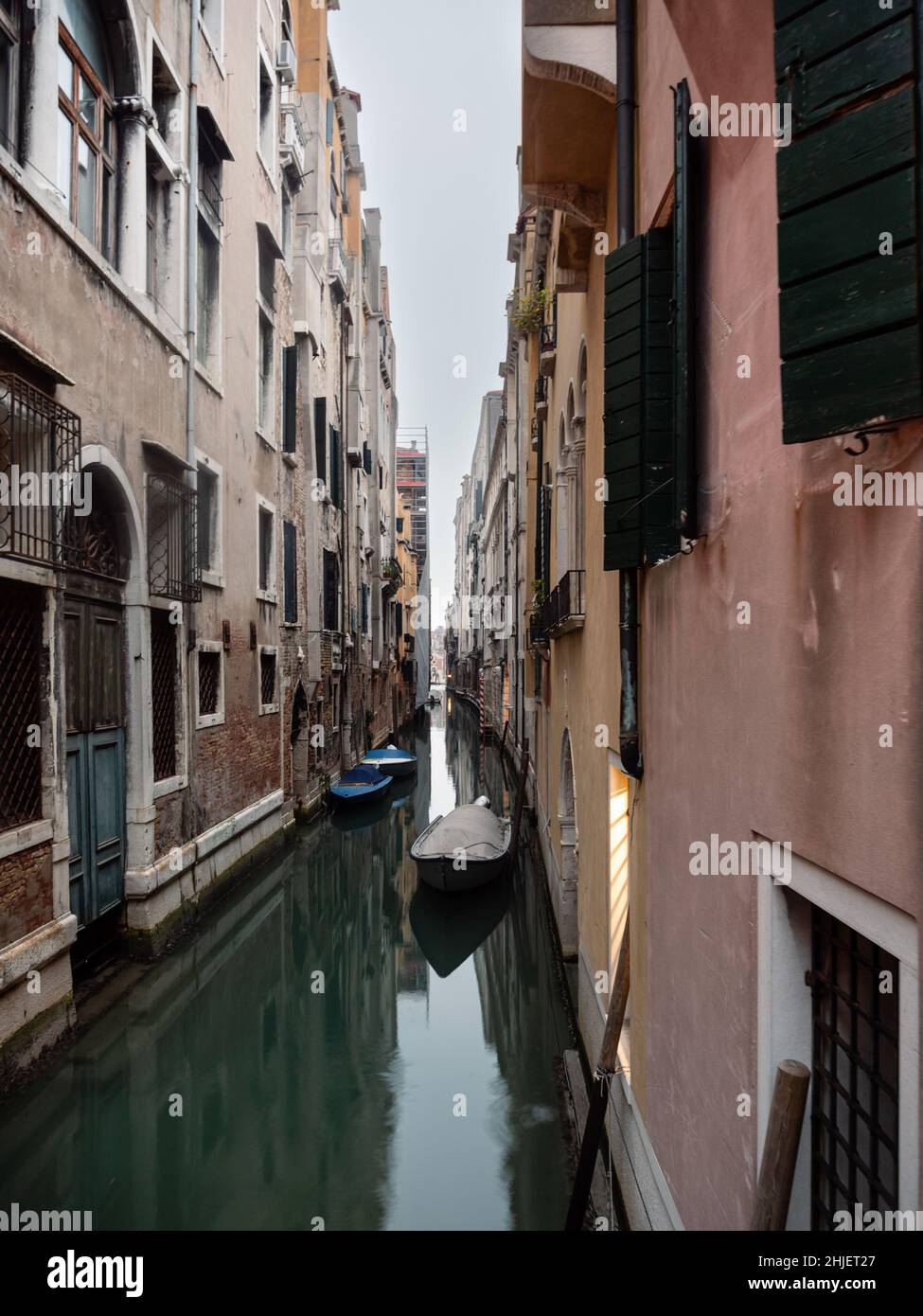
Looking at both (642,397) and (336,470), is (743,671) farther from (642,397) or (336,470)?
(336,470)

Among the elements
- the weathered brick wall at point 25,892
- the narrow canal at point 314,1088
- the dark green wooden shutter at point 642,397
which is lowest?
the narrow canal at point 314,1088

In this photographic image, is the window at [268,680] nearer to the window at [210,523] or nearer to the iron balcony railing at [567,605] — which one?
the window at [210,523]

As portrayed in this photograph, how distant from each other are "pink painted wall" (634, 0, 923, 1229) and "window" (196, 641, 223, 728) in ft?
25.1

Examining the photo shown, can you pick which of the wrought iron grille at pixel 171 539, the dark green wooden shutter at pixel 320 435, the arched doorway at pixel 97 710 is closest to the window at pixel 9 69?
the arched doorway at pixel 97 710

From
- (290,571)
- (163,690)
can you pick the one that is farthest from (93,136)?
(290,571)

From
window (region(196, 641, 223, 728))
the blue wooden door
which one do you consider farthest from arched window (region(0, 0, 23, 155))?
window (region(196, 641, 223, 728))

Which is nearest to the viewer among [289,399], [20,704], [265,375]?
[20,704]

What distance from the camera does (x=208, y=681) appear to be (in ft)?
35.6

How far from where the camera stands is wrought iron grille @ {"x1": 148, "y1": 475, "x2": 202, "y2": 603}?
29.0ft

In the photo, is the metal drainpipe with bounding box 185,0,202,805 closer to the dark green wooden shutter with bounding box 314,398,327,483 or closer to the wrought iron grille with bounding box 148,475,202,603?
the wrought iron grille with bounding box 148,475,202,603

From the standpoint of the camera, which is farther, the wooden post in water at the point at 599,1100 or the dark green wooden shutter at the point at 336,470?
the dark green wooden shutter at the point at 336,470

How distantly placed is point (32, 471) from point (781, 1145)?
599 centimetres

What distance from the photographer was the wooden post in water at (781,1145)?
1.99 meters

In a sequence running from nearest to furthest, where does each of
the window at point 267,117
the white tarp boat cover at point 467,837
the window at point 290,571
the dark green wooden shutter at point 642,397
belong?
the dark green wooden shutter at point 642,397, the white tarp boat cover at point 467,837, the window at point 267,117, the window at point 290,571
